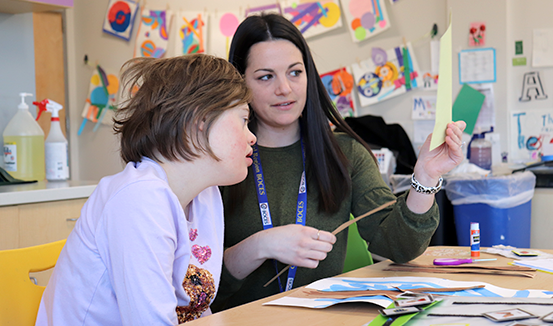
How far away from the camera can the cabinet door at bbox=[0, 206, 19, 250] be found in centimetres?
155

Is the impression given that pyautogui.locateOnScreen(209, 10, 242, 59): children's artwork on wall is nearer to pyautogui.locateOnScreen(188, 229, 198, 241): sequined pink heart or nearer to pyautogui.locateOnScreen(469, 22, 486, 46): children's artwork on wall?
pyautogui.locateOnScreen(469, 22, 486, 46): children's artwork on wall

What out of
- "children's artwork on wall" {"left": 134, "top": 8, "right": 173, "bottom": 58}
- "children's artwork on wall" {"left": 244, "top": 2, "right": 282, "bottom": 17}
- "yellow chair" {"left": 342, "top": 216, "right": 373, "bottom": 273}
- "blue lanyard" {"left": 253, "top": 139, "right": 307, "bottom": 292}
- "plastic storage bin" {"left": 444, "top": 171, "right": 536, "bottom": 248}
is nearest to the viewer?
"blue lanyard" {"left": 253, "top": 139, "right": 307, "bottom": 292}

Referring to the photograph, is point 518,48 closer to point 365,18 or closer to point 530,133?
point 530,133

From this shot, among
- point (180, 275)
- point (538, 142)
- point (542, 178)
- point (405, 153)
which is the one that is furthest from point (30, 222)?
point (538, 142)

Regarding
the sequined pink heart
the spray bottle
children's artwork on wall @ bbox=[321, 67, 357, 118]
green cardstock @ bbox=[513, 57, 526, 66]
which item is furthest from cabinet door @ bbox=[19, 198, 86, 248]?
green cardstock @ bbox=[513, 57, 526, 66]

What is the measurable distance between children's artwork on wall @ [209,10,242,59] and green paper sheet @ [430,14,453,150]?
2853mm

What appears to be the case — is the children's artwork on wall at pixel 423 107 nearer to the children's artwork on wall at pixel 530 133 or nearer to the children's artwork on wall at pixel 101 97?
the children's artwork on wall at pixel 530 133

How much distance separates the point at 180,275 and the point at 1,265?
0.38 metres

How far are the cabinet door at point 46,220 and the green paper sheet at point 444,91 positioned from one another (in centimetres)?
135

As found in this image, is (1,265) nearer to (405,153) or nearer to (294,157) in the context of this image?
(294,157)

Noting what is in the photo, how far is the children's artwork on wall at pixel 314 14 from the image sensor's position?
10.6 feet

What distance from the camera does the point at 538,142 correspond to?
2.62 m

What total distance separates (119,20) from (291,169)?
3.05 meters

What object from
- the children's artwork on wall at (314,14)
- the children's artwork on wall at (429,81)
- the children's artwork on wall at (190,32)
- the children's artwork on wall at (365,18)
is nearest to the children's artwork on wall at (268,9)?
the children's artwork on wall at (314,14)
